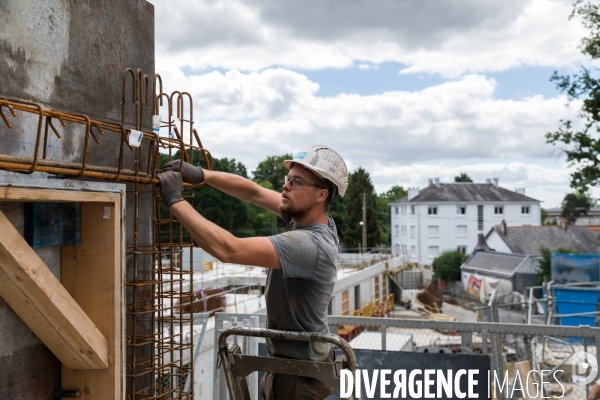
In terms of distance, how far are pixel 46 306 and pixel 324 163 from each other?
78.0 inches

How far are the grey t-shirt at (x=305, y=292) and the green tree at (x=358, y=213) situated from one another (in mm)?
63027

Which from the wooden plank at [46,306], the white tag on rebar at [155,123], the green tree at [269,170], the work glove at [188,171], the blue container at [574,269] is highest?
the green tree at [269,170]

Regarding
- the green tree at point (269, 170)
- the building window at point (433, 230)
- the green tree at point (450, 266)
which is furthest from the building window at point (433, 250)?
the green tree at point (269, 170)

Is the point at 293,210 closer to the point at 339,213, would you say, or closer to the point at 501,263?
the point at 501,263

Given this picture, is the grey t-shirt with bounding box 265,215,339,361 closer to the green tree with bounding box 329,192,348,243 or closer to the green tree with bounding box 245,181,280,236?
the green tree with bounding box 245,181,280,236

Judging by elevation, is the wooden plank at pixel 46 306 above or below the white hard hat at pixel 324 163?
below

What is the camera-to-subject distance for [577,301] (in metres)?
17.5

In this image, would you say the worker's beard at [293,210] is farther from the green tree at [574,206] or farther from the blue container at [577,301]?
the green tree at [574,206]

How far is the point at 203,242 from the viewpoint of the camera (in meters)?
3.10

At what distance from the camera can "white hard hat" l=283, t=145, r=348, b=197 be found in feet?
11.6

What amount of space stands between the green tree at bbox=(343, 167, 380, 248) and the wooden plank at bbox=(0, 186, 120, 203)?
63.2 m

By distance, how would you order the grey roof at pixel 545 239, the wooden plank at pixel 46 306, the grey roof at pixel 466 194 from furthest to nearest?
the grey roof at pixel 466 194 < the grey roof at pixel 545 239 < the wooden plank at pixel 46 306

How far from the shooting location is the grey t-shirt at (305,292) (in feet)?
11.0

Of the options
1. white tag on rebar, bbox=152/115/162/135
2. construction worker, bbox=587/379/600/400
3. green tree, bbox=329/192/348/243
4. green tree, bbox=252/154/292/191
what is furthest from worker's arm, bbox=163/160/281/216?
green tree, bbox=252/154/292/191
